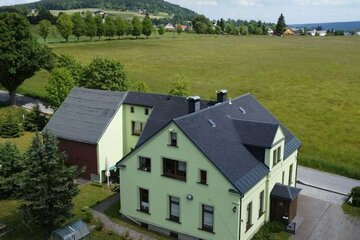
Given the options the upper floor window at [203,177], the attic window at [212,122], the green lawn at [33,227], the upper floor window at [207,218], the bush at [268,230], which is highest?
the attic window at [212,122]

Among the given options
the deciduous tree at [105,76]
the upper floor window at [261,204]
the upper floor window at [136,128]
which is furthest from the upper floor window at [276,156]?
the deciduous tree at [105,76]

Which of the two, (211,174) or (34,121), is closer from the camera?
(211,174)

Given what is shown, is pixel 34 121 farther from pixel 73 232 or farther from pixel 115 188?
pixel 73 232

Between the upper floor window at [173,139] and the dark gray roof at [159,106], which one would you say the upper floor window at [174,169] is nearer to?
the upper floor window at [173,139]

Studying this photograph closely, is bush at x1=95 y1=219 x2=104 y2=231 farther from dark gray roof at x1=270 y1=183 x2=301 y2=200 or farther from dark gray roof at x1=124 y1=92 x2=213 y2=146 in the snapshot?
dark gray roof at x1=270 y1=183 x2=301 y2=200

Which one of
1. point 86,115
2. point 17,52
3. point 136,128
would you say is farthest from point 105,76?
point 136,128

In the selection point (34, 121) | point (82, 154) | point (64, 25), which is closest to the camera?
point (82, 154)
